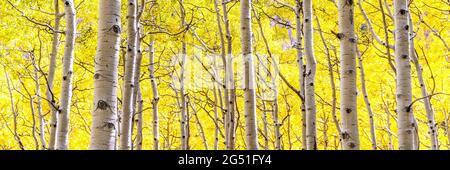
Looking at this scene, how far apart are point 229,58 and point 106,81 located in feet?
10.3

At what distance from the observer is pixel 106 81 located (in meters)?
3.18

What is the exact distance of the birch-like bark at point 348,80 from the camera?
3824 millimetres

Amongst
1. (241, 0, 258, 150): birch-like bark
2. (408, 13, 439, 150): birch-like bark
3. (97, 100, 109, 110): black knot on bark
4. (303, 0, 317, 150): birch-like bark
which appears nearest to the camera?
(97, 100, 109, 110): black knot on bark

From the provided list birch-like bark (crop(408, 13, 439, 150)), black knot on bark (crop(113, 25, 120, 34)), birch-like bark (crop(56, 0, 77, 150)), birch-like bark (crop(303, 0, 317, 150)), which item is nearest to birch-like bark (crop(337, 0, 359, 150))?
birch-like bark (crop(303, 0, 317, 150))

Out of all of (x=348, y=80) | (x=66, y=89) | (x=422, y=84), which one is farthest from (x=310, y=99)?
(x=66, y=89)

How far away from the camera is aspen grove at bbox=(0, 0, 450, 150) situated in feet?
12.8

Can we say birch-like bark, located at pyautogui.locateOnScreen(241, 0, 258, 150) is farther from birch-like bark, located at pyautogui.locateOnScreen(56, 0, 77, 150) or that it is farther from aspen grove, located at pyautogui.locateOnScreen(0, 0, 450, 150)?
birch-like bark, located at pyautogui.locateOnScreen(56, 0, 77, 150)

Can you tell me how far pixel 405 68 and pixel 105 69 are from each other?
2.66m

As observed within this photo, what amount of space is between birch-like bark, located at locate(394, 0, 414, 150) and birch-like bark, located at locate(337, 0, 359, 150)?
0.61m

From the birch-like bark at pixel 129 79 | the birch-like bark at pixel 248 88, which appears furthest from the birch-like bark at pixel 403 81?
the birch-like bark at pixel 129 79

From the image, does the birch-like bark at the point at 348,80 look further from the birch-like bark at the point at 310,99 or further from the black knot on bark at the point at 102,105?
the black knot on bark at the point at 102,105
